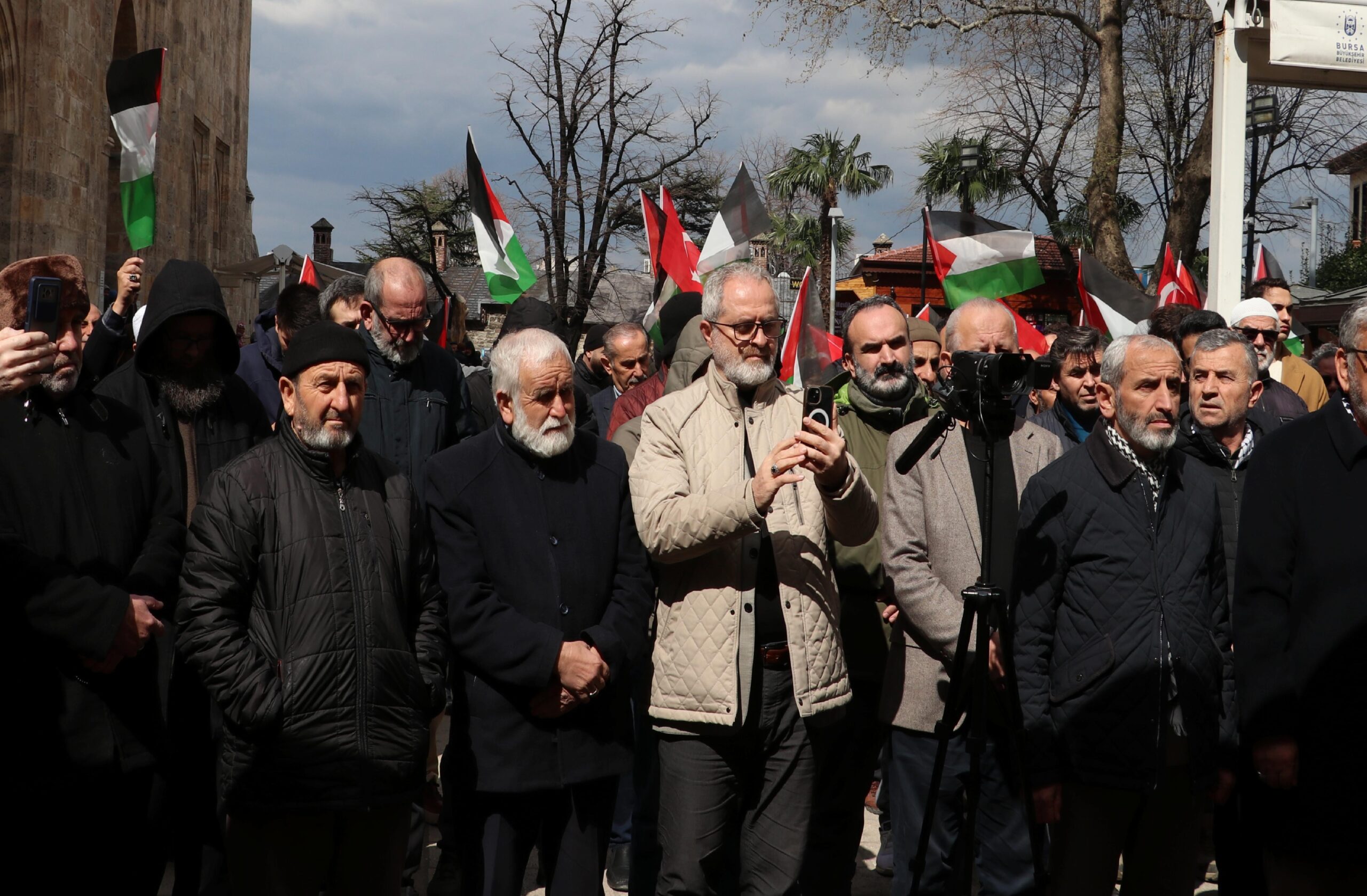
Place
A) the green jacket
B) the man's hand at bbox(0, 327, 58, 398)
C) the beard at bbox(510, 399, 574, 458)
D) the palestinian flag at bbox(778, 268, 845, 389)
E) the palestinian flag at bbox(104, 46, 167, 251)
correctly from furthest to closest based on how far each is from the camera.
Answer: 1. the palestinian flag at bbox(104, 46, 167, 251)
2. the palestinian flag at bbox(778, 268, 845, 389)
3. the green jacket
4. the beard at bbox(510, 399, 574, 458)
5. the man's hand at bbox(0, 327, 58, 398)

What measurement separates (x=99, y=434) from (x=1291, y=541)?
3.43m

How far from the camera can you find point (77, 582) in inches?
122

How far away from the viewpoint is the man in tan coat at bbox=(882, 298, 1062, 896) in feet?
12.5

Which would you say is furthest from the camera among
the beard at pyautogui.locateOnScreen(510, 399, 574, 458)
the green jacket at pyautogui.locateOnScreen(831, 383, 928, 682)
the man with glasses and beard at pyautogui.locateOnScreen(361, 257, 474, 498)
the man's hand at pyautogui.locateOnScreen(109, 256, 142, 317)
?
the man's hand at pyautogui.locateOnScreen(109, 256, 142, 317)

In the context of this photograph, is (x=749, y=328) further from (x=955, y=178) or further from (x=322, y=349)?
(x=955, y=178)

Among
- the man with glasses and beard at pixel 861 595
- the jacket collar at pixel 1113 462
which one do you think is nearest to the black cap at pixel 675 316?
the man with glasses and beard at pixel 861 595

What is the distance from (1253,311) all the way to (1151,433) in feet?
9.66

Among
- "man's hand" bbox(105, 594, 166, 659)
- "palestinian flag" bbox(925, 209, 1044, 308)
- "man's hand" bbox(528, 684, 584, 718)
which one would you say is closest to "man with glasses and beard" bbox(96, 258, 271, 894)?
"man's hand" bbox(105, 594, 166, 659)

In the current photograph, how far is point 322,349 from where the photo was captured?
11.0 ft

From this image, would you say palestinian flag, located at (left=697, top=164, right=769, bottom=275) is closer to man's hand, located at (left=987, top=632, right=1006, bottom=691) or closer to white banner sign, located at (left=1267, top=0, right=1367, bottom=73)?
white banner sign, located at (left=1267, top=0, right=1367, bottom=73)

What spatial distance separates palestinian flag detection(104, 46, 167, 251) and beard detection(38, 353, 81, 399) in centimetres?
311

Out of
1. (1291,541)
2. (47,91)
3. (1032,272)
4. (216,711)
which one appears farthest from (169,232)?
(1291,541)

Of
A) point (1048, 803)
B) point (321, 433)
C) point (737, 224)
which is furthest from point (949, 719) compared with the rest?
point (737, 224)

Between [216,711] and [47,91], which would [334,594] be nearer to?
[216,711]
